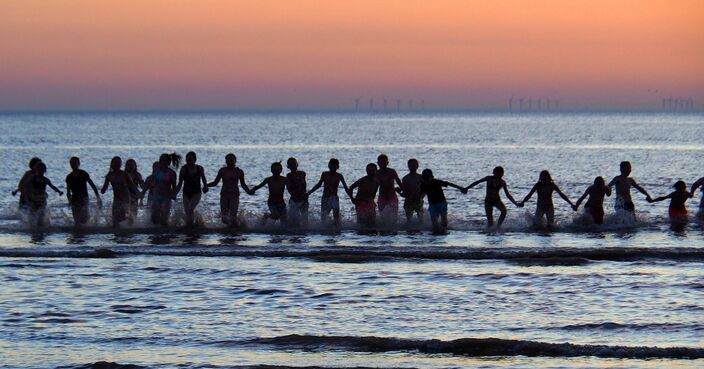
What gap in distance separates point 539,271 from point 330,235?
6353 millimetres

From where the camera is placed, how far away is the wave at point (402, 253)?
17422 mm

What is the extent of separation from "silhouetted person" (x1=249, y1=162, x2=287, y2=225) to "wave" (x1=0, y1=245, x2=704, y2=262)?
228 cm

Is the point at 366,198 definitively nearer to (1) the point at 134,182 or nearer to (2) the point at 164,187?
(2) the point at 164,187

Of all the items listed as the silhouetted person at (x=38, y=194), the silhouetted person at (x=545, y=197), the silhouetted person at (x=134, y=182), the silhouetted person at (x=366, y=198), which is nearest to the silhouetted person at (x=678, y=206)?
the silhouetted person at (x=545, y=197)

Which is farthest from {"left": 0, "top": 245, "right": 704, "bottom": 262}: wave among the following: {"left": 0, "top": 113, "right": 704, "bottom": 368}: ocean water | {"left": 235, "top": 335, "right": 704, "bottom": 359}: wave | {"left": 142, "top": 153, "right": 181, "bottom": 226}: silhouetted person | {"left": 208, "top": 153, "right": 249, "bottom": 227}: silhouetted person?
{"left": 235, "top": 335, "right": 704, "bottom": 359}: wave

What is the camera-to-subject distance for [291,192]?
70.6 ft

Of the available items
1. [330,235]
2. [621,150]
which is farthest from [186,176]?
[621,150]

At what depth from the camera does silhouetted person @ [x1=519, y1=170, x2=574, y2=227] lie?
69.1 feet

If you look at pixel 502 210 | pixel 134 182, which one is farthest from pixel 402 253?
pixel 134 182

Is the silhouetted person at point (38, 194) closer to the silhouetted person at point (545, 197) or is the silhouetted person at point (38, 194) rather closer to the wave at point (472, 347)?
the silhouetted person at point (545, 197)

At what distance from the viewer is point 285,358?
10.6 metres

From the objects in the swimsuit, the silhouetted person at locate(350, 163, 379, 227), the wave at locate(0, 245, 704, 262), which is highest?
the silhouetted person at locate(350, 163, 379, 227)

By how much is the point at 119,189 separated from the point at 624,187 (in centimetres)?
1047

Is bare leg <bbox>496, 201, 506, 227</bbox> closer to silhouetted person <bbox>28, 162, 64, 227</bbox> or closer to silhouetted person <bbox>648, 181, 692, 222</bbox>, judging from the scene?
silhouetted person <bbox>648, 181, 692, 222</bbox>
